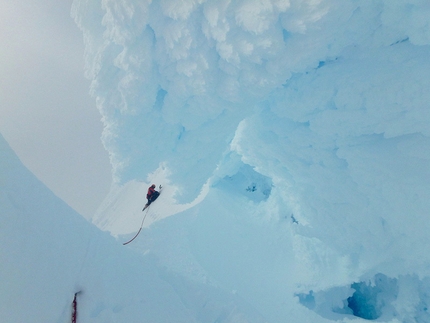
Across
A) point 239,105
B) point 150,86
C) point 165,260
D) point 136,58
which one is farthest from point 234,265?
point 136,58

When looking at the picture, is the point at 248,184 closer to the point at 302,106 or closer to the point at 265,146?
the point at 265,146

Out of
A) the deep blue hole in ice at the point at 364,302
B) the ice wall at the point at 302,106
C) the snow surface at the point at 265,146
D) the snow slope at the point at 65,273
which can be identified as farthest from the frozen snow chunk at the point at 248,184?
the snow slope at the point at 65,273

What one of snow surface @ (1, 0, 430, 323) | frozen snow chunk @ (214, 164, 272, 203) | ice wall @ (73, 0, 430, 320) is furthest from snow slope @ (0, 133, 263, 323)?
frozen snow chunk @ (214, 164, 272, 203)

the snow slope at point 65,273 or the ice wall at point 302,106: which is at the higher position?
the ice wall at point 302,106

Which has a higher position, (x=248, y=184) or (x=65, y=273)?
(x=248, y=184)

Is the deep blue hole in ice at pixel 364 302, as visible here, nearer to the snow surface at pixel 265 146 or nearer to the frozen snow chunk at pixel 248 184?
the snow surface at pixel 265 146

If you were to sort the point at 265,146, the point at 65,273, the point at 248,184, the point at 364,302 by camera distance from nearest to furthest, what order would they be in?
the point at 65,273, the point at 265,146, the point at 364,302, the point at 248,184

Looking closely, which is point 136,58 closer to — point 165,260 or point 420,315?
point 165,260

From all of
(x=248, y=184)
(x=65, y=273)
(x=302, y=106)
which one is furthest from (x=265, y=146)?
(x=65, y=273)
